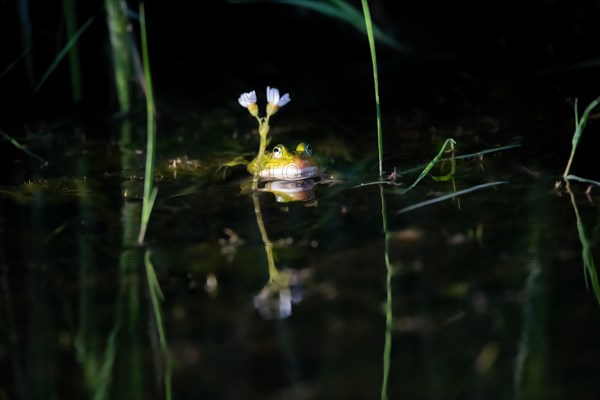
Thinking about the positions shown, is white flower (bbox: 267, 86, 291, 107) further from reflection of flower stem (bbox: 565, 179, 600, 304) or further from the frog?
reflection of flower stem (bbox: 565, 179, 600, 304)

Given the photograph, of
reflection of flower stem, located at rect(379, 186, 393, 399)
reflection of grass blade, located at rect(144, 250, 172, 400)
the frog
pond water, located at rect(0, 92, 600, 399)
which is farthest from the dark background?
reflection of grass blade, located at rect(144, 250, 172, 400)

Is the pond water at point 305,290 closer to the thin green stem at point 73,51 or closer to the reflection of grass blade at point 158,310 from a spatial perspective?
the reflection of grass blade at point 158,310

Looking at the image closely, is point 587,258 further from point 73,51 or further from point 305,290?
point 73,51

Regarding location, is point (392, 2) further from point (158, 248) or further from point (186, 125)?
point (158, 248)

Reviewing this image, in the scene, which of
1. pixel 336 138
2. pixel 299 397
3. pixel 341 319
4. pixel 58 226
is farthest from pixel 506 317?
pixel 336 138

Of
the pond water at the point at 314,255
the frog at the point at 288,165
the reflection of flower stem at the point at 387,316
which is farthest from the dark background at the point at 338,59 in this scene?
the reflection of flower stem at the point at 387,316

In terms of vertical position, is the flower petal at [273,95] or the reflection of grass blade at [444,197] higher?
→ the flower petal at [273,95]
